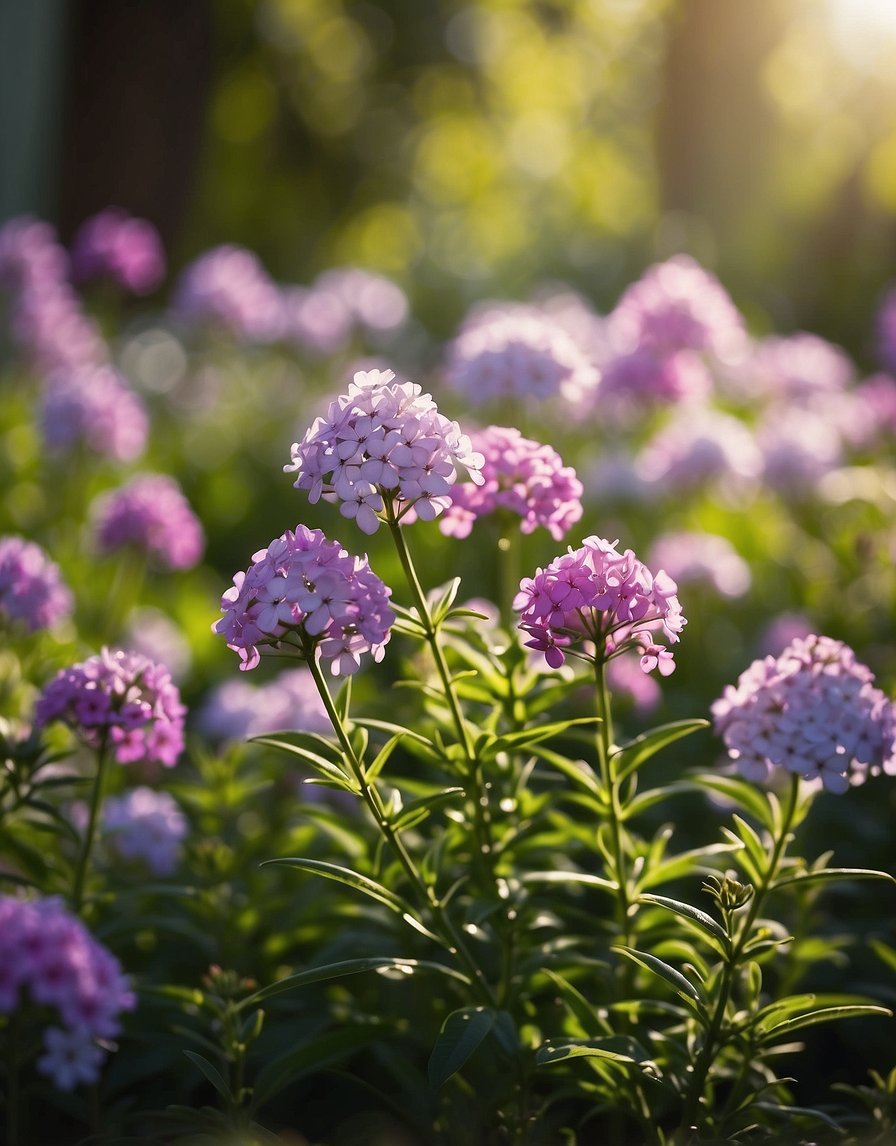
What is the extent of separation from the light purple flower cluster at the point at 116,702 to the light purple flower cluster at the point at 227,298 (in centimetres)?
474

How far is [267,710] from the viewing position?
4.26 m

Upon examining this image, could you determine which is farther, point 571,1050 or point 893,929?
point 893,929

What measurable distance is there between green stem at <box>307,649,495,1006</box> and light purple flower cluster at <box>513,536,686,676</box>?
0.42 metres

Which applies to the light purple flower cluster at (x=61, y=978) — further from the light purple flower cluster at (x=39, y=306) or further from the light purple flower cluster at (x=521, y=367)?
the light purple flower cluster at (x=39, y=306)

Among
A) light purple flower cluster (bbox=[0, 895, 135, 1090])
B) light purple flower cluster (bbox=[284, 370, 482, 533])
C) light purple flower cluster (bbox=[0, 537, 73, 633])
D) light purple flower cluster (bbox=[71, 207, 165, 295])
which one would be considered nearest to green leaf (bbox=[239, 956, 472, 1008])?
light purple flower cluster (bbox=[0, 895, 135, 1090])

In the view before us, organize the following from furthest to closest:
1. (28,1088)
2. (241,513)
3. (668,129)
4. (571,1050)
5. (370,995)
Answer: (668,129) < (241,513) < (370,995) < (28,1088) < (571,1050)

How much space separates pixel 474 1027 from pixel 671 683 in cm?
280

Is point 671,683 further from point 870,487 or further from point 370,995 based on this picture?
point 370,995

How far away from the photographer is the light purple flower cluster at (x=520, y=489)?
2924 mm

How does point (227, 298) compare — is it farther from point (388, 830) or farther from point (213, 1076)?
point (213, 1076)

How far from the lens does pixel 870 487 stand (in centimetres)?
559

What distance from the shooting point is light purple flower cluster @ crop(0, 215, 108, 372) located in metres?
6.96

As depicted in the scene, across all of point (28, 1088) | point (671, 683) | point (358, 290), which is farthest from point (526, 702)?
point (358, 290)

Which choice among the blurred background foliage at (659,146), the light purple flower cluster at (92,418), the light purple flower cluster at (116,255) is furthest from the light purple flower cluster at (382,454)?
the blurred background foliage at (659,146)
